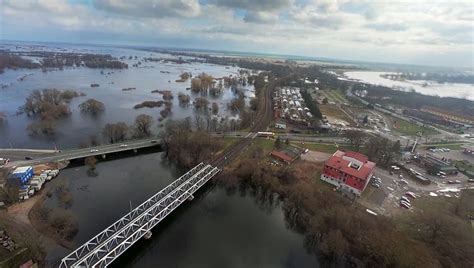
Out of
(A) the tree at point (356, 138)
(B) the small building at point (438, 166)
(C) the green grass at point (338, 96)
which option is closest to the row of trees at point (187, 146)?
(A) the tree at point (356, 138)

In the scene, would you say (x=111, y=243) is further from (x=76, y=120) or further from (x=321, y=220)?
(x=76, y=120)

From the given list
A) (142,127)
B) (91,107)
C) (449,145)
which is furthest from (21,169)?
(449,145)

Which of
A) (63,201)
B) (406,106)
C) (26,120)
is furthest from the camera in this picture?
(406,106)

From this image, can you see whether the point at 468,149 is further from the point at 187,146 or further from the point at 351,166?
the point at 187,146

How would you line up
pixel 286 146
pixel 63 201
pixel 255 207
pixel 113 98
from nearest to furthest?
pixel 63 201
pixel 255 207
pixel 286 146
pixel 113 98

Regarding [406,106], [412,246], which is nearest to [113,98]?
[412,246]

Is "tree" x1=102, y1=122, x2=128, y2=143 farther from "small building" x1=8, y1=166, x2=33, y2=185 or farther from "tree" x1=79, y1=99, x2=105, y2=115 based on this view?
"tree" x1=79, y1=99, x2=105, y2=115

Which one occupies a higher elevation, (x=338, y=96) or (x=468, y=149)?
(x=338, y=96)

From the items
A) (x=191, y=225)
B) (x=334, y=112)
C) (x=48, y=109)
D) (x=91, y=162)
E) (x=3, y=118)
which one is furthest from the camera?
(x=334, y=112)
